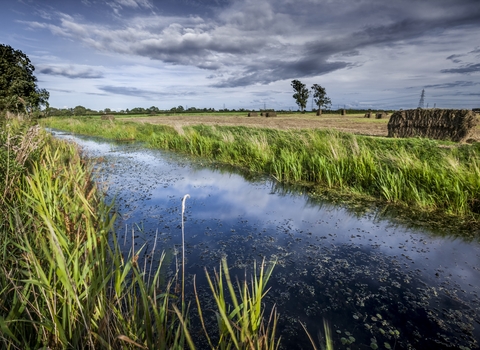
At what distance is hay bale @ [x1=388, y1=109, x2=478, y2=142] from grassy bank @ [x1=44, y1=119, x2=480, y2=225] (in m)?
7.41

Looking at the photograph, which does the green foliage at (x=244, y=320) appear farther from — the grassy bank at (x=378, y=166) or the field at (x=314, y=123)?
the field at (x=314, y=123)

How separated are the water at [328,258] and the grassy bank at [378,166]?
1.19m

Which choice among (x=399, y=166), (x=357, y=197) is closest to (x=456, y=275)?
(x=357, y=197)

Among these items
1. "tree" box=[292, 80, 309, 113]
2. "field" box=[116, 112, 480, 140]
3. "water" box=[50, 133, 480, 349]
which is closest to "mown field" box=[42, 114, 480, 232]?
"water" box=[50, 133, 480, 349]

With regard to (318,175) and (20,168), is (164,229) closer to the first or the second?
(20,168)

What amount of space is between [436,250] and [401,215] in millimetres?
1473

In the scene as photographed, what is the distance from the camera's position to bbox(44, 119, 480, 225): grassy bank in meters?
5.81

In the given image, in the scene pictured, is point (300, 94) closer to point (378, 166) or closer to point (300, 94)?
point (300, 94)

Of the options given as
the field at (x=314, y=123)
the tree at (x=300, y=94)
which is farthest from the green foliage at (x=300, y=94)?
the field at (x=314, y=123)

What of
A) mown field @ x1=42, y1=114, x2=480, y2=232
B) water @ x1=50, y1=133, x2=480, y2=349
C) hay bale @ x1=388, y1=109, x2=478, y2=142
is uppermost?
hay bale @ x1=388, y1=109, x2=478, y2=142

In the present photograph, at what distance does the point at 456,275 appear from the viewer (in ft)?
11.9

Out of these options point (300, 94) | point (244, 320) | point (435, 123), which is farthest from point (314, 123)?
point (300, 94)

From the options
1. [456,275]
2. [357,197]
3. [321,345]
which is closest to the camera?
[321,345]

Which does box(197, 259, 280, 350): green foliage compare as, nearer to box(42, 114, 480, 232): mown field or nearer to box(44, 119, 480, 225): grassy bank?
box(42, 114, 480, 232): mown field
